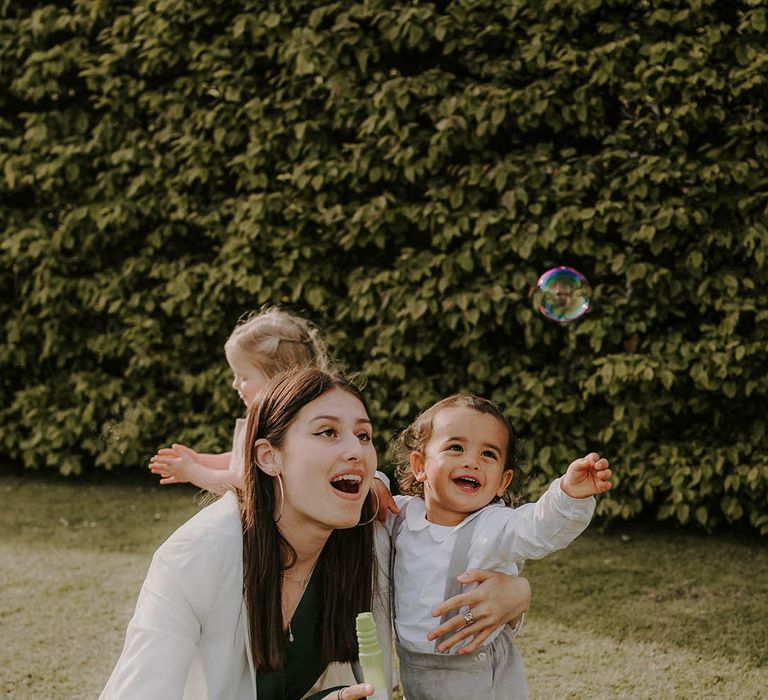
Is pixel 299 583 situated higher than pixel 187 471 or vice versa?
pixel 187 471

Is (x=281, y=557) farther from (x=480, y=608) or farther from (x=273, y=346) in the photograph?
(x=273, y=346)

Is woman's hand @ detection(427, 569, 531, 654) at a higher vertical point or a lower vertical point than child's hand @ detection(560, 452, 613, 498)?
lower

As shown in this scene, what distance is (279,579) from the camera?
230 cm

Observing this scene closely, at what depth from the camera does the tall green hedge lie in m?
4.59

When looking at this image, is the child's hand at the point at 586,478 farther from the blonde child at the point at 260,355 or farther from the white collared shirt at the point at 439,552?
the blonde child at the point at 260,355

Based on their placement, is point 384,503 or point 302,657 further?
point 384,503

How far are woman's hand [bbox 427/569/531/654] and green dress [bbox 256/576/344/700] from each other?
0.92 ft

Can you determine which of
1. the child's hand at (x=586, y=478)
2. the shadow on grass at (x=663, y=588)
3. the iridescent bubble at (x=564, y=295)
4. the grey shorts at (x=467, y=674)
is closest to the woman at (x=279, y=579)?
the grey shorts at (x=467, y=674)

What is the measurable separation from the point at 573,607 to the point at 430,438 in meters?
1.72

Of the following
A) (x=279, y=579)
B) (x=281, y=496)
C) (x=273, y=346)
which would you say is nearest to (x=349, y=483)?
(x=281, y=496)

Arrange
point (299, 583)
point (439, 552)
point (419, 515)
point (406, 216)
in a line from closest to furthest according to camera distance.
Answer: point (299, 583) → point (439, 552) → point (419, 515) → point (406, 216)

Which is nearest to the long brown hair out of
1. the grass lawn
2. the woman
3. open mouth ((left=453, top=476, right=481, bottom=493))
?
the woman

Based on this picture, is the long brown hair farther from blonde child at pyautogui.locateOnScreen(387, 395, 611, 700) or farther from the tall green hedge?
the tall green hedge

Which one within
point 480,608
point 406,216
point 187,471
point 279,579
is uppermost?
point 406,216
